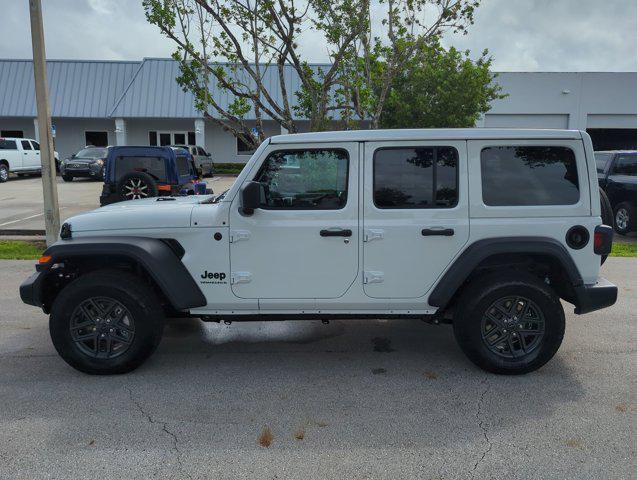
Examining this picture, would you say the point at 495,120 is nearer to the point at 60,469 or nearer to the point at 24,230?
the point at 24,230

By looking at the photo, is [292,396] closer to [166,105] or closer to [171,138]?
[166,105]

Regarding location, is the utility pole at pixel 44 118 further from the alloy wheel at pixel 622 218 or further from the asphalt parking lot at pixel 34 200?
the alloy wheel at pixel 622 218

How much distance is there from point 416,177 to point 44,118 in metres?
7.24

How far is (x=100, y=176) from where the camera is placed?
24922mm

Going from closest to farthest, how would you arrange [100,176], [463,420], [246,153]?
[463,420] → [100,176] → [246,153]

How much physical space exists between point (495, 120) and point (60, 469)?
29.0 m

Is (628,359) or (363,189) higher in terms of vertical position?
(363,189)

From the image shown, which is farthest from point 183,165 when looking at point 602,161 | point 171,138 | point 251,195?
point 171,138

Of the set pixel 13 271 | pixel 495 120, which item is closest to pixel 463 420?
pixel 13 271

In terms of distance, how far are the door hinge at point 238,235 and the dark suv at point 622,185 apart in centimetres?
1027

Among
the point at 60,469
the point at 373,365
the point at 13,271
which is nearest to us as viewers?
the point at 60,469

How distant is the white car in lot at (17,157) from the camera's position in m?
24.5

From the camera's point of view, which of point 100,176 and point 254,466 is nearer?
point 254,466

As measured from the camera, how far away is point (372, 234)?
4.30 m
